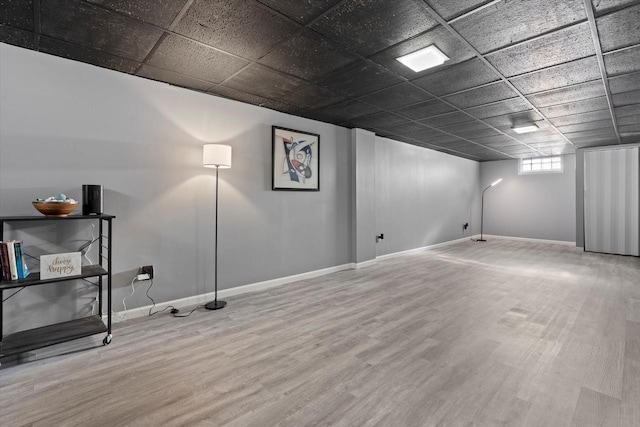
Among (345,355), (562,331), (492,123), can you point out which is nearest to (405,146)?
(492,123)

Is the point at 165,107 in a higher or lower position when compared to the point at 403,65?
lower

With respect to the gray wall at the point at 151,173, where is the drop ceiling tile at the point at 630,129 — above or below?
above

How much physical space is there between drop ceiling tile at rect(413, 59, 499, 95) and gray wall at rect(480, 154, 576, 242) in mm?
6586

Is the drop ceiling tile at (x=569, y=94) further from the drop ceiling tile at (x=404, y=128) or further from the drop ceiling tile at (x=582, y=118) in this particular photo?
the drop ceiling tile at (x=404, y=128)

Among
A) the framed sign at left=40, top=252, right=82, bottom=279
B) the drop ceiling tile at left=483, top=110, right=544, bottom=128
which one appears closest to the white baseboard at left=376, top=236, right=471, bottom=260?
the drop ceiling tile at left=483, top=110, right=544, bottom=128

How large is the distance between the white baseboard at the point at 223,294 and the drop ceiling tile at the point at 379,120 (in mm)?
2388

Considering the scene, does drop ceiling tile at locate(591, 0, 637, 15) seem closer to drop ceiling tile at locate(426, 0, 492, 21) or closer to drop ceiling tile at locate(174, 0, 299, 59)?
drop ceiling tile at locate(426, 0, 492, 21)

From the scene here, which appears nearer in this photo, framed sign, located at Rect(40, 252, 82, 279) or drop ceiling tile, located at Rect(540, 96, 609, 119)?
framed sign, located at Rect(40, 252, 82, 279)

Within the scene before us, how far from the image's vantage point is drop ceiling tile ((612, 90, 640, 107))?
11.4 ft

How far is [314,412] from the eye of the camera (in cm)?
164

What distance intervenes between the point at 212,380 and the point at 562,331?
2.97 metres

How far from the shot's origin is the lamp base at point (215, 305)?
319 centimetres

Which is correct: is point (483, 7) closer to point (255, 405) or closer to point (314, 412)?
point (314, 412)

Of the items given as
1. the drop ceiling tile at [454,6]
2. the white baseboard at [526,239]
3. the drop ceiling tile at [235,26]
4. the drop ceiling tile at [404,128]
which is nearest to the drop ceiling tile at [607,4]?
the drop ceiling tile at [454,6]
